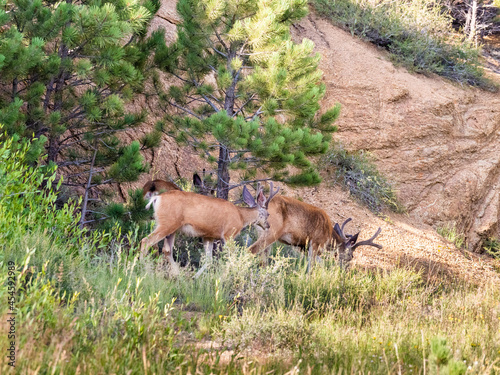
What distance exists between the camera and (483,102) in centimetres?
1794

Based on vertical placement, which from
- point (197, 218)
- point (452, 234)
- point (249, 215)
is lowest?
point (452, 234)

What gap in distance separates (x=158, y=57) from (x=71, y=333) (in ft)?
21.3

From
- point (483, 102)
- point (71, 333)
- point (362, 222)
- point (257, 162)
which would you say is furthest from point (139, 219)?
point (483, 102)

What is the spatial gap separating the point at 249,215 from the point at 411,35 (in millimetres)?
12474

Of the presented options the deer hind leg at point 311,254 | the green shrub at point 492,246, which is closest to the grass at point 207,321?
the deer hind leg at point 311,254

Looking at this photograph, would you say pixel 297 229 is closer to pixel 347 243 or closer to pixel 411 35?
pixel 347 243

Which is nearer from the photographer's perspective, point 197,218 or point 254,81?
point 197,218

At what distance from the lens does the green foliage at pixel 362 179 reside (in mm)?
14906

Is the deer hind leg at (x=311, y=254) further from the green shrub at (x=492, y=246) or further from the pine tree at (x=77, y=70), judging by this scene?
the green shrub at (x=492, y=246)

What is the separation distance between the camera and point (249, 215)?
900 cm

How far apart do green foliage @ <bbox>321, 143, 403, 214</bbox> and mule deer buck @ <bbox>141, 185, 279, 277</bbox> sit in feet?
21.3

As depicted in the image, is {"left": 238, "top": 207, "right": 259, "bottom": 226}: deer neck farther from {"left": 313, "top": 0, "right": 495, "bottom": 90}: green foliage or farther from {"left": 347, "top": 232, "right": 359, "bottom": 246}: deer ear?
{"left": 313, "top": 0, "right": 495, "bottom": 90}: green foliage

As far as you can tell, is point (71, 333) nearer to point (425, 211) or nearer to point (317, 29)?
point (425, 211)

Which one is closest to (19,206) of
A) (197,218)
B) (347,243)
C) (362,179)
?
(197,218)
